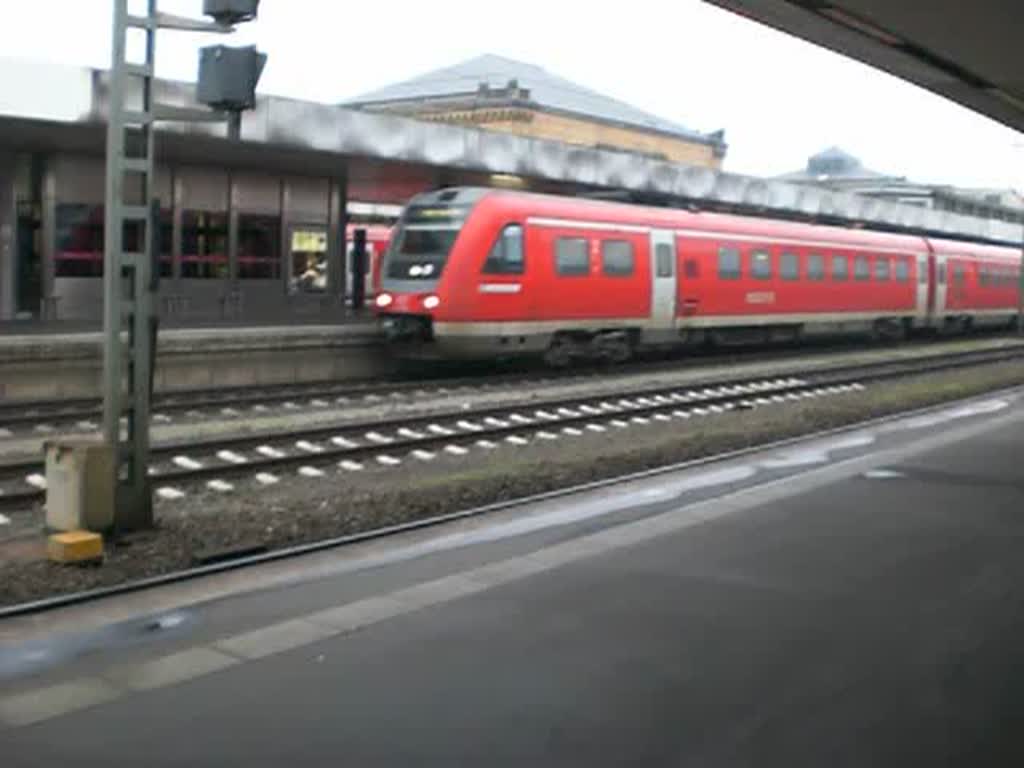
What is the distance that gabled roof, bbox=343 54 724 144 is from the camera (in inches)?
2822

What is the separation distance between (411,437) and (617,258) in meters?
9.94

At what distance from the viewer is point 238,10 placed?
7.82 meters

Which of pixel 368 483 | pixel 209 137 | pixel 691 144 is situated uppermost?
pixel 691 144

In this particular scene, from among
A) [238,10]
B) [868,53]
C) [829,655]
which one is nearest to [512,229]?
[868,53]

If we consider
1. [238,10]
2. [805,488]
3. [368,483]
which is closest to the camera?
[238,10]

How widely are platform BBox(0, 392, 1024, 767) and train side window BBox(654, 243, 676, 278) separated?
49.2 ft

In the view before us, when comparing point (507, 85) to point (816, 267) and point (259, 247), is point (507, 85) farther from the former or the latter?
point (259, 247)

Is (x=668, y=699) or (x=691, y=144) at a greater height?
(x=691, y=144)

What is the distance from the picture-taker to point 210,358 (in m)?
19.5

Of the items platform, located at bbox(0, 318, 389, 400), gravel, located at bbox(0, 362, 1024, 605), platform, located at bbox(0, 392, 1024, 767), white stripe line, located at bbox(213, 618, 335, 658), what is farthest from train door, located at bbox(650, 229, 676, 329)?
white stripe line, located at bbox(213, 618, 335, 658)

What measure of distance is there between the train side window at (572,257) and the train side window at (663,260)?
7.92 feet

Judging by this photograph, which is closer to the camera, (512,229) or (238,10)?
(238,10)

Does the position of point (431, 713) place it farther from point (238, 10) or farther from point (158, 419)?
point (158, 419)

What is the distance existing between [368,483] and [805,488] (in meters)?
4.20
